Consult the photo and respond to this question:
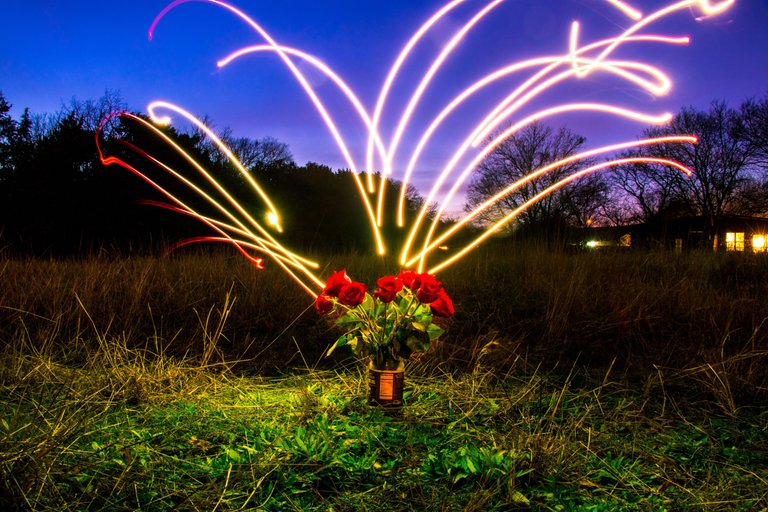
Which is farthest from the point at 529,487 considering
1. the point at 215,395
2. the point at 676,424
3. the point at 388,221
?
the point at 388,221

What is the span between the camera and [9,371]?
150 inches

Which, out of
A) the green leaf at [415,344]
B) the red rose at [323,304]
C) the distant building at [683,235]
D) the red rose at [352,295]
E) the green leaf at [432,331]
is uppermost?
the distant building at [683,235]

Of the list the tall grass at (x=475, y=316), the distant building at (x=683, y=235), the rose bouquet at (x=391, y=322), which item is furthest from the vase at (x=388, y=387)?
the distant building at (x=683, y=235)

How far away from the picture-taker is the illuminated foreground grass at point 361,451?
2205mm

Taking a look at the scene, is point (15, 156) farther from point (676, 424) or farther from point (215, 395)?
point (676, 424)

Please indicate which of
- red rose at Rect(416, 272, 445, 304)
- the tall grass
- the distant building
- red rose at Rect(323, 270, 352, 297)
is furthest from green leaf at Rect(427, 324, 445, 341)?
the distant building

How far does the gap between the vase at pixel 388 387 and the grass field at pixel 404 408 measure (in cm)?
9

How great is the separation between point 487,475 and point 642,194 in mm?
25180

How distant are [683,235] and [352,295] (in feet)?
74.8

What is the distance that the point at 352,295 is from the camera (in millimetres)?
3025

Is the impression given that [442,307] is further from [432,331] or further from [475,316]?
[475,316]

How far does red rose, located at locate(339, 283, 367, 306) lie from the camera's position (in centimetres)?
301

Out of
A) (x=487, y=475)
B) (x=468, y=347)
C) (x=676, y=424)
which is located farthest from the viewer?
(x=468, y=347)

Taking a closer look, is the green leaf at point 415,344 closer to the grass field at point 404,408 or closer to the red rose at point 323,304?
the grass field at point 404,408
